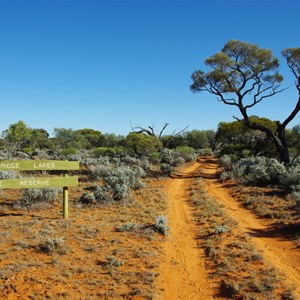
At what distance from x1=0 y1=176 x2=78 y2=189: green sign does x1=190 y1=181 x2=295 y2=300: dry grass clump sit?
4893 mm

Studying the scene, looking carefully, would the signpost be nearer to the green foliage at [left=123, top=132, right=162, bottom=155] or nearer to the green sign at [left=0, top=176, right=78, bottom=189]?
the green sign at [left=0, top=176, right=78, bottom=189]

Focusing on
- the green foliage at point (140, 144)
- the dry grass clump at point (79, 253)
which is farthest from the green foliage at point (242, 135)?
the dry grass clump at point (79, 253)

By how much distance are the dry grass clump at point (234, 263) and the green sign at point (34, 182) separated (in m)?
4.89

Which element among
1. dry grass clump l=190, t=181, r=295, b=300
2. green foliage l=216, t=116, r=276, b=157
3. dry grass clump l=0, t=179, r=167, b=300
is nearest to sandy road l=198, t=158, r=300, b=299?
dry grass clump l=190, t=181, r=295, b=300

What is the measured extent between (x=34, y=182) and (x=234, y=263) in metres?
7.22

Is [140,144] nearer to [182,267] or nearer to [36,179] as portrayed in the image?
[36,179]

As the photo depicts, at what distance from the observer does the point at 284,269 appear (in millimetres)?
7891

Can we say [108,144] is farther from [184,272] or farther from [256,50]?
[184,272]

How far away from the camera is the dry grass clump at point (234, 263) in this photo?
22.3 feet

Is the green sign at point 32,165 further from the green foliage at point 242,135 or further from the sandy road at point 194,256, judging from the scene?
the green foliage at point 242,135

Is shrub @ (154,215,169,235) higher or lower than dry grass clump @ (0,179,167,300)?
higher

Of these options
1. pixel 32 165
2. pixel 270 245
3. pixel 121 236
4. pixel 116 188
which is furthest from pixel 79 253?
pixel 116 188

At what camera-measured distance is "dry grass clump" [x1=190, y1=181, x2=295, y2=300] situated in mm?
6805

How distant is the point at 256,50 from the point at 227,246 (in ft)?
71.1
